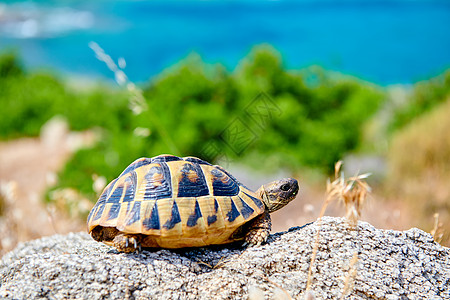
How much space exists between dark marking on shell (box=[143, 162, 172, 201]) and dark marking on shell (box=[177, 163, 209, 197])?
0.26ft

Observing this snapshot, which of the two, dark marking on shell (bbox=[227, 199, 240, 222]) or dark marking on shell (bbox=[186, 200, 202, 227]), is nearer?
dark marking on shell (bbox=[186, 200, 202, 227])

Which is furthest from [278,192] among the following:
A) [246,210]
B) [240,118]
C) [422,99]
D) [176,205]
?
[422,99]

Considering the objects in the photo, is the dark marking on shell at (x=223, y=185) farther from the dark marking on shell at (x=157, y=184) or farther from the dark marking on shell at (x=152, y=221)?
the dark marking on shell at (x=152, y=221)

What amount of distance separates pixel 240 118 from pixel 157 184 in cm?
453

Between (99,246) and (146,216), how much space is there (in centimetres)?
62

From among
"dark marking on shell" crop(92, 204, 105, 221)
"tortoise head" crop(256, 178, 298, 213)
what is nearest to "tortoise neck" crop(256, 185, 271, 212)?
"tortoise head" crop(256, 178, 298, 213)

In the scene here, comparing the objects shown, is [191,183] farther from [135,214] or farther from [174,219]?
[135,214]

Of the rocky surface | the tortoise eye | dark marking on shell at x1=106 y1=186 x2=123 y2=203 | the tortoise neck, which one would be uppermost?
the tortoise eye

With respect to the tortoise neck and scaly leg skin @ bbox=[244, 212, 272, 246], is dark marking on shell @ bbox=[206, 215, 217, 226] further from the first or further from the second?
the tortoise neck

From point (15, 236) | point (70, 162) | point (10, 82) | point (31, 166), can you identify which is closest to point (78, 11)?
point (10, 82)

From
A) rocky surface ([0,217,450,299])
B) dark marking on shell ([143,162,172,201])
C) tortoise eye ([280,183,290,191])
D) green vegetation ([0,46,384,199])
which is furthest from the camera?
green vegetation ([0,46,384,199])

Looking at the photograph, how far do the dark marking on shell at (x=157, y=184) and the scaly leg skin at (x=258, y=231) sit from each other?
591 mm

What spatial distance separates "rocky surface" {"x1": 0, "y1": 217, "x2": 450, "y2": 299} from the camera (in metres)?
2.43

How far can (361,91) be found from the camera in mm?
10930
